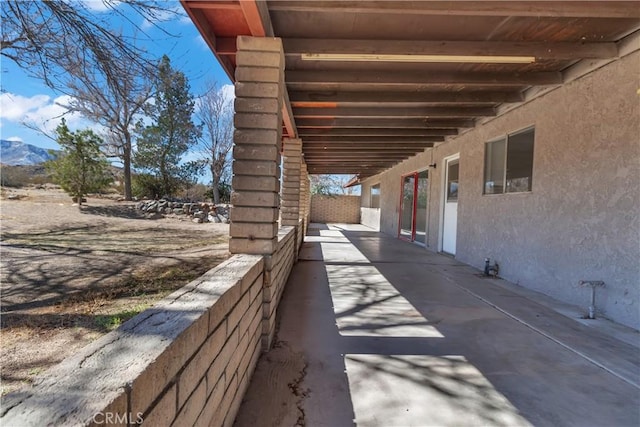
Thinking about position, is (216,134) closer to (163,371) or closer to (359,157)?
(359,157)

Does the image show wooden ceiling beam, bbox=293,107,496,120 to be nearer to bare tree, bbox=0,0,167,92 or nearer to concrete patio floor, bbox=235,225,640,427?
bare tree, bbox=0,0,167,92

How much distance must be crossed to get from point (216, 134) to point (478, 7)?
18667 millimetres

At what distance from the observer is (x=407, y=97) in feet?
15.7

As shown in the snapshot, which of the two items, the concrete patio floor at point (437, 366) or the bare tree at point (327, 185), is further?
the bare tree at point (327, 185)

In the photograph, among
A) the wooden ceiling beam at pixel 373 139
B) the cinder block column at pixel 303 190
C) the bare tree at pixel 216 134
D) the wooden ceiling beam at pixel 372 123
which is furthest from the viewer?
the bare tree at pixel 216 134

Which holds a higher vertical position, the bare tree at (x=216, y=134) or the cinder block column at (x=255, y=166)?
the bare tree at (x=216, y=134)

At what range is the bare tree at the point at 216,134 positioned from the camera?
63.0ft

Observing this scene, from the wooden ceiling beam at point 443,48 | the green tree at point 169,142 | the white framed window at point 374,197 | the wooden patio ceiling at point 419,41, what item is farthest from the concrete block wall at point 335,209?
the wooden ceiling beam at point 443,48

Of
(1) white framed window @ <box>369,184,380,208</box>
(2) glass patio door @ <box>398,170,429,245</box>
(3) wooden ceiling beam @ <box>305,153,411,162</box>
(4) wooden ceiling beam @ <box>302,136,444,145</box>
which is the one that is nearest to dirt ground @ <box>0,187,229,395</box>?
(4) wooden ceiling beam @ <box>302,136,444,145</box>

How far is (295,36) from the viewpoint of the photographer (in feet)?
10.6

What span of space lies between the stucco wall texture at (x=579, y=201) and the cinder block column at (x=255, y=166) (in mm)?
3367

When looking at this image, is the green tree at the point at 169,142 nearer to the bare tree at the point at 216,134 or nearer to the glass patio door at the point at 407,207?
the bare tree at the point at 216,134

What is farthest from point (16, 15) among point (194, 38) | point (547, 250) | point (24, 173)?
point (24, 173)

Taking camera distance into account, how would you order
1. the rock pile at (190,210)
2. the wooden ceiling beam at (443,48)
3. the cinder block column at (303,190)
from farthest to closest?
the rock pile at (190,210) → the cinder block column at (303,190) → the wooden ceiling beam at (443,48)
